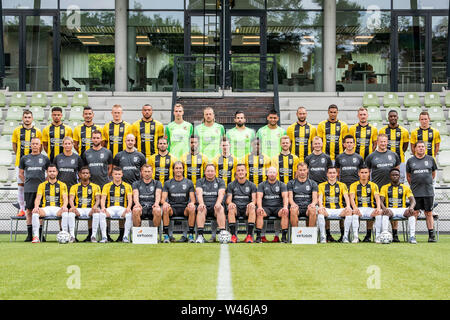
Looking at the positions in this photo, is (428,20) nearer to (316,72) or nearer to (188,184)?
(316,72)

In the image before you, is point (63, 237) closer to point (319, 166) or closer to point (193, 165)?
point (193, 165)

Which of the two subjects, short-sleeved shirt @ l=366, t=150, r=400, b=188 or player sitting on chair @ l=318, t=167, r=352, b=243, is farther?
short-sleeved shirt @ l=366, t=150, r=400, b=188

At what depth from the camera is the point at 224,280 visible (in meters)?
7.09

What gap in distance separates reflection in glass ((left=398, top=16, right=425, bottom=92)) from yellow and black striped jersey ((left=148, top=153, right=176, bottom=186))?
11997 mm

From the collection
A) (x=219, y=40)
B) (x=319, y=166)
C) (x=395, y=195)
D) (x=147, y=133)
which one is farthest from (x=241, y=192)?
(x=219, y=40)

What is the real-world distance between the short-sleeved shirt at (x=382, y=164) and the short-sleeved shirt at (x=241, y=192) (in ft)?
7.10

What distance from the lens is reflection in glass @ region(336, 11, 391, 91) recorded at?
23516mm

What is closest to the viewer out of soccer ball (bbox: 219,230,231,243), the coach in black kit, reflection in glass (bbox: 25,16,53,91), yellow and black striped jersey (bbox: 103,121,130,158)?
soccer ball (bbox: 219,230,231,243)

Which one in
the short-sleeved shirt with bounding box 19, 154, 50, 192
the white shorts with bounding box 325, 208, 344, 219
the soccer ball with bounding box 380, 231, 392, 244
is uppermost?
the short-sleeved shirt with bounding box 19, 154, 50, 192

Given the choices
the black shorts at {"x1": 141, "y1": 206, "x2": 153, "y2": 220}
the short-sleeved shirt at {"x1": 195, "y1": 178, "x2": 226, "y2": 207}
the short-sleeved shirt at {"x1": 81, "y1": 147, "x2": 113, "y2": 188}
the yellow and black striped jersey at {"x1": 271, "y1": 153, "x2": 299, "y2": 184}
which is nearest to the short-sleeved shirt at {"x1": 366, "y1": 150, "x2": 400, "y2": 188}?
the yellow and black striped jersey at {"x1": 271, "y1": 153, "x2": 299, "y2": 184}

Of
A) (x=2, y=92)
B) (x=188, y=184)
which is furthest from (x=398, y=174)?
(x=2, y=92)

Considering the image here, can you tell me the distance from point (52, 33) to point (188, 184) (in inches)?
514

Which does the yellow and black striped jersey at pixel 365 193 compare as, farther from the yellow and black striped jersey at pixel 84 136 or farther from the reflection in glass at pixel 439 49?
the reflection in glass at pixel 439 49

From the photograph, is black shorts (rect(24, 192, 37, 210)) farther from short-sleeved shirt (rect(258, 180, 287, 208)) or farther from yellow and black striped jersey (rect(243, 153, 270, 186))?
short-sleeved shirt (rect(258, 180, 287, 208))
